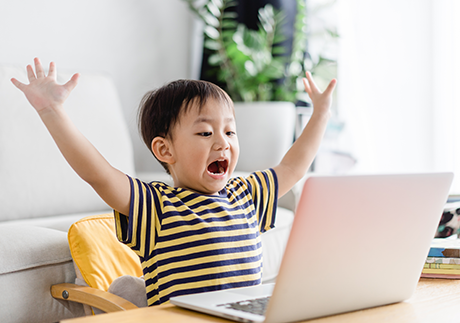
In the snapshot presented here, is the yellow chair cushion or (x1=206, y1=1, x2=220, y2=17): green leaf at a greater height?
(x1=206, y1=1, x2=220, y2=17): green leaf

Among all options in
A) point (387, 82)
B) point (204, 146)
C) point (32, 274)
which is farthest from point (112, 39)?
point (204, 146)

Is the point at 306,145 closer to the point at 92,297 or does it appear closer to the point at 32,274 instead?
the point at 92,297

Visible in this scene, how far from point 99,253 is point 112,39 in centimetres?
162

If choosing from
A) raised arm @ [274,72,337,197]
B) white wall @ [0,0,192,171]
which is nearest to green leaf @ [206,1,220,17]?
white wall @ [0,0,192,171]

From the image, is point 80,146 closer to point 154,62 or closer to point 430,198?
point 430,198

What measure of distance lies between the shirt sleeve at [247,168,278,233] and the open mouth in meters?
0.08

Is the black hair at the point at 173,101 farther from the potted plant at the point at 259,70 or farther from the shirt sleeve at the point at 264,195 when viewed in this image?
the potted plant at the point at 259,70

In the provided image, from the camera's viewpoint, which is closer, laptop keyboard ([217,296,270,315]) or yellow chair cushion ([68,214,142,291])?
laptop keyboard ([217,296,270,315])

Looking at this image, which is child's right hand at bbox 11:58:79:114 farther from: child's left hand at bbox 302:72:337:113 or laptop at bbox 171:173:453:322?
child's left hand at bbox 302:72:337:113

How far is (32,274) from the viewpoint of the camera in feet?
3.63

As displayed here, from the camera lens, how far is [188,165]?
941 millimetres

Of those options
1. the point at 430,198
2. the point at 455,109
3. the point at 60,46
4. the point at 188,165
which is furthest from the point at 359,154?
the point at 430,198

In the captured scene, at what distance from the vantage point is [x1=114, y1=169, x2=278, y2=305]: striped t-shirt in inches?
33.3

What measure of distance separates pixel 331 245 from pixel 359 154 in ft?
7.29
